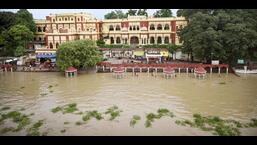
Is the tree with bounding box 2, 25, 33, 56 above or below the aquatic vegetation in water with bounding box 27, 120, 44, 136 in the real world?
above

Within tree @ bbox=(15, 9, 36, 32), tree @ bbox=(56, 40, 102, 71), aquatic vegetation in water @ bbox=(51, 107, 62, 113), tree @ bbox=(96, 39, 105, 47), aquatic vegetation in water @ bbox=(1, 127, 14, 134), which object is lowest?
aquatic vegetation in water @ bbox=(1, 127, 14, 134)

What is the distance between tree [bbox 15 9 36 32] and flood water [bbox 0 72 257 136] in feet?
38.4

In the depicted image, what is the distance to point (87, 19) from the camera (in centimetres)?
3684

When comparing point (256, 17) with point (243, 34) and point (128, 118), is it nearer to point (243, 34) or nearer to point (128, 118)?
point (243, 34)

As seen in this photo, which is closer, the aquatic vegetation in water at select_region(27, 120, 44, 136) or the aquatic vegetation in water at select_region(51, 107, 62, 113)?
the aquatic vegetation in water at select_region(27, 120, 44, 136)

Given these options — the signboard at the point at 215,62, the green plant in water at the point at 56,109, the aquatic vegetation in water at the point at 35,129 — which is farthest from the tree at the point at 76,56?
the aquatic vegetation in water at the point at 35,129

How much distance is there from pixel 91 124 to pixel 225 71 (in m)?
16.5

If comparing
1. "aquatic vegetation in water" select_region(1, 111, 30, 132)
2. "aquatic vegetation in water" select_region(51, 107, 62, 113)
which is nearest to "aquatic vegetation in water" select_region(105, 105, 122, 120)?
"aquatic vegetation in water" select_region(51, 107, 62, 113)

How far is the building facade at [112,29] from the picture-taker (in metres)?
34.6

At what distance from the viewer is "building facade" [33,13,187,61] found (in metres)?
34.6

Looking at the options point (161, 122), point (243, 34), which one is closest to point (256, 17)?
point (243, 34)

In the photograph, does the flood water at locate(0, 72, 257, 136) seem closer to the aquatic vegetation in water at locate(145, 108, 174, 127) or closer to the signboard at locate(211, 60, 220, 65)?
the aquatic vegetation in water at locate(145, 108, 174, 127)

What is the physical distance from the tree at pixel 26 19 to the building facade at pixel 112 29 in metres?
2.02

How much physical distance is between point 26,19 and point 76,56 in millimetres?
14742
